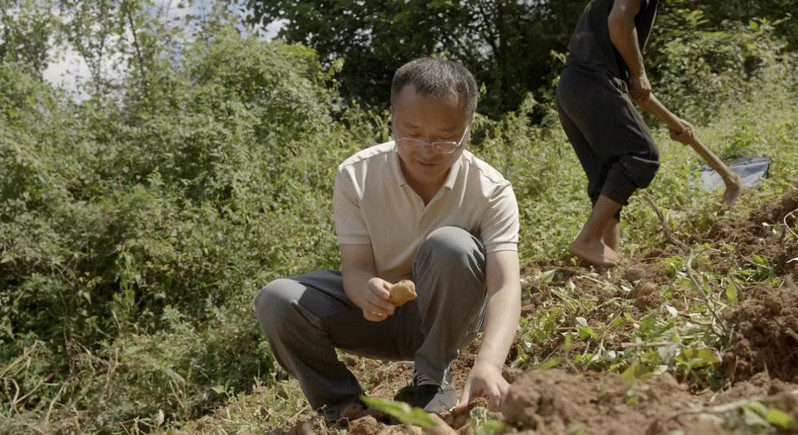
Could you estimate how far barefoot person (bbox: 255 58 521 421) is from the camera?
94.7 inches

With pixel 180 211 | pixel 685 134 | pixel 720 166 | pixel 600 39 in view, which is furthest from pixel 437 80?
pixel 180 211

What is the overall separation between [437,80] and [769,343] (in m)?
1.14

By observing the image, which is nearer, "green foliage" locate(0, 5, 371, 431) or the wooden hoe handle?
"green foliage" locate(0, 5, 371, 431)

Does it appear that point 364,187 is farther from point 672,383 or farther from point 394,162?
point 672,383

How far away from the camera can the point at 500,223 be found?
254 cm

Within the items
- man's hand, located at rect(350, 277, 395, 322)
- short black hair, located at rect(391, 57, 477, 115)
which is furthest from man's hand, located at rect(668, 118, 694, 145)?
man's hand, located at rect(350, 277, 395, 322)

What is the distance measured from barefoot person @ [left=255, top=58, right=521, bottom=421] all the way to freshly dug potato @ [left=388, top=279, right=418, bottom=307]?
0.04m

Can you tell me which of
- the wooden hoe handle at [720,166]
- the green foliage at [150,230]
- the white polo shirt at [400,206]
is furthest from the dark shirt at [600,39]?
the white polo shirt at [400,206]

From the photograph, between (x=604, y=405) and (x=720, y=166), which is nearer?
(x=604, y=405)

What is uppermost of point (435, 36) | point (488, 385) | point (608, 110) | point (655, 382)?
point (435, 36)

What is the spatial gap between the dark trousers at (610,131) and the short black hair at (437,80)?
1.78 m

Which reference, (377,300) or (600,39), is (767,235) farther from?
(377,300)

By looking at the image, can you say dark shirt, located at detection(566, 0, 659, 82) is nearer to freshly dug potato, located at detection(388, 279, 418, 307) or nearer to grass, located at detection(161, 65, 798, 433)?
grass, located at detection(161, 65, 798, 433)

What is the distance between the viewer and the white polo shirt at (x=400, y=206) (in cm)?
261
